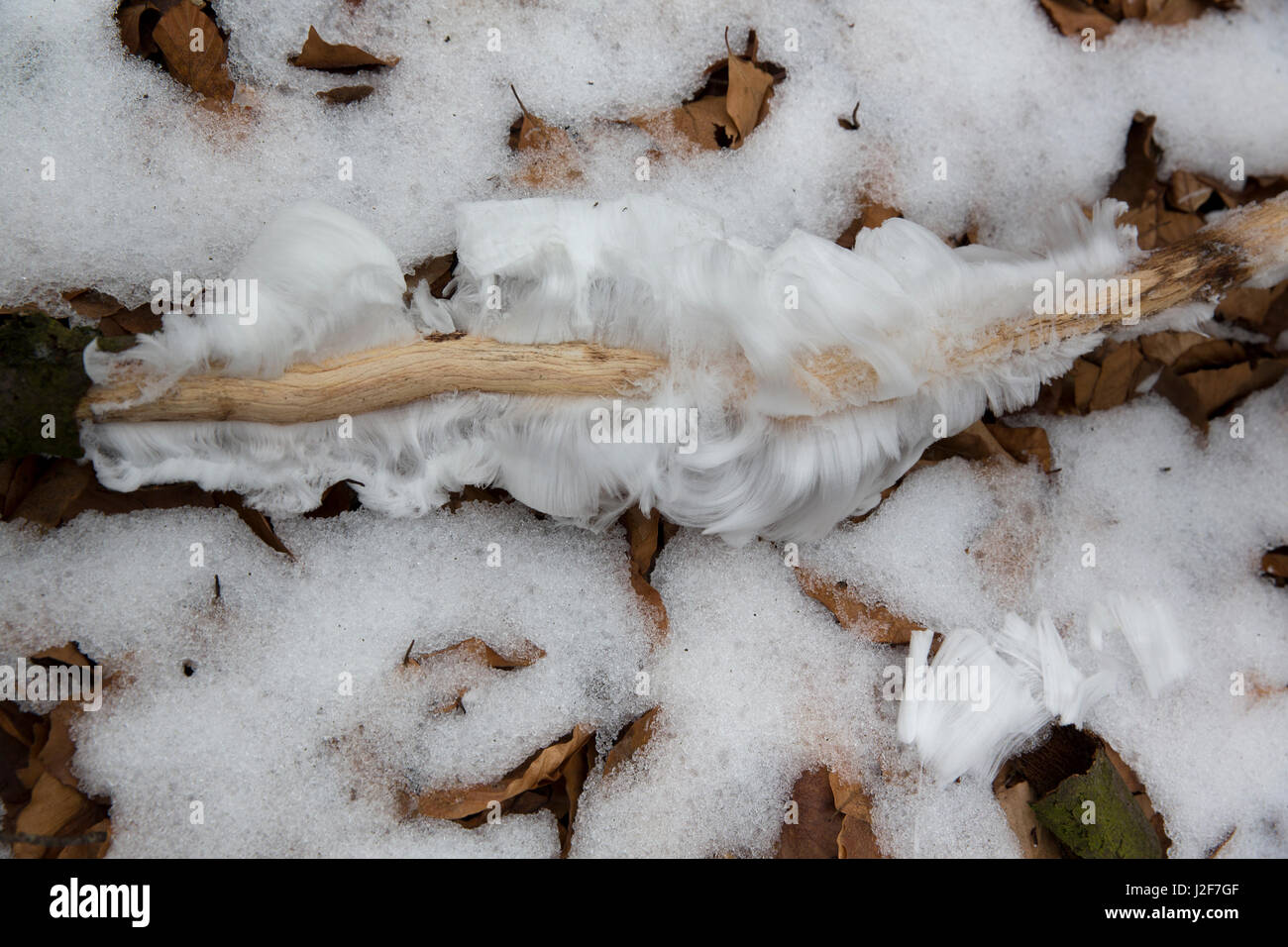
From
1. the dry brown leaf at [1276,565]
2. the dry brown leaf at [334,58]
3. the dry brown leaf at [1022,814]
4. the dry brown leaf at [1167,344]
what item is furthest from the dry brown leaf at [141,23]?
the dry brown leaf at [1276,565]

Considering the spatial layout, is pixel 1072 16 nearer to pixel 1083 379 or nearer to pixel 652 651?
pixel 1083 379

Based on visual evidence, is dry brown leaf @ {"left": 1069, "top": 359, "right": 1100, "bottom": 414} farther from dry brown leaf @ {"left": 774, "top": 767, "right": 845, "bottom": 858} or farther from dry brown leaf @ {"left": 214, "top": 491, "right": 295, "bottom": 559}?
dry brown leaf @ {"left": 214, "top": 491, "right": 295, "bottom": 559}

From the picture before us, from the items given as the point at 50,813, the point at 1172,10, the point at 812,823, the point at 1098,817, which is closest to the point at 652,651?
the point at 812,823

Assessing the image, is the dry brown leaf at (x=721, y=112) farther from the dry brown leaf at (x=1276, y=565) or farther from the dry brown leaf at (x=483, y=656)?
the dry brown leaf at (x=1276, y=565)

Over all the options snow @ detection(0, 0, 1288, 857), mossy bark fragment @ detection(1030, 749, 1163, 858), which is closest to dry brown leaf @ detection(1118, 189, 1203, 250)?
snow @ detection(0, 0, 1288, 857)

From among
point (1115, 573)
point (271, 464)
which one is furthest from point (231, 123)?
point (1115, 573)

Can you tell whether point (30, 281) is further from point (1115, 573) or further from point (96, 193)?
point (1115, 573)
